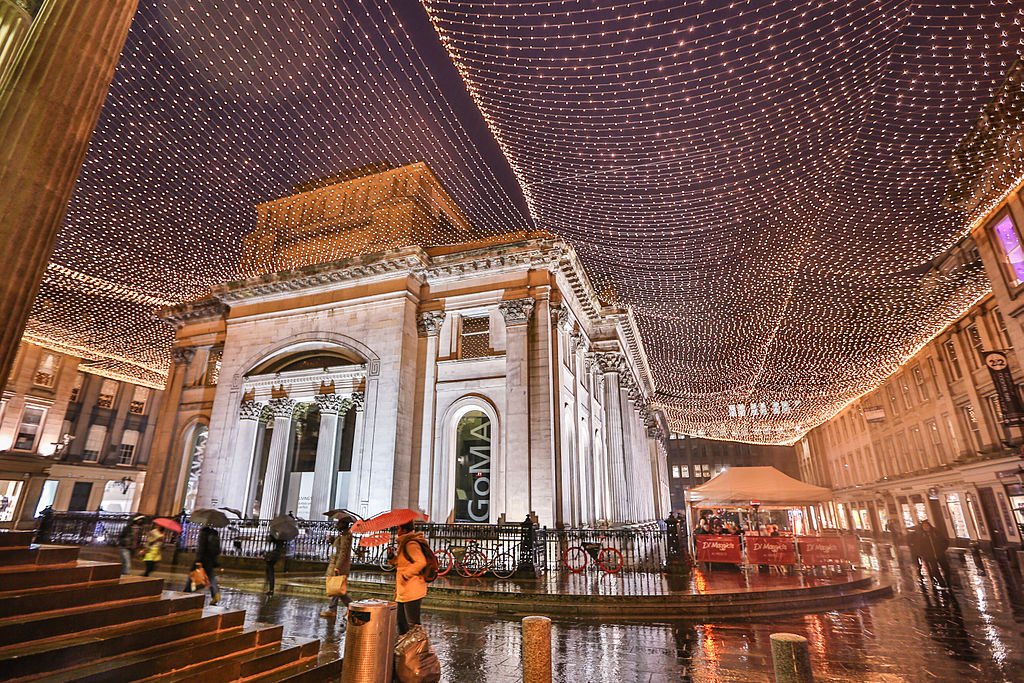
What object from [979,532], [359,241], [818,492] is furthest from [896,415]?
[359,241]

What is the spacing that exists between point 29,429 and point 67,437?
2.02 metres

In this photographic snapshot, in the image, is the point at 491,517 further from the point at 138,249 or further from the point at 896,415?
the point at 896,415

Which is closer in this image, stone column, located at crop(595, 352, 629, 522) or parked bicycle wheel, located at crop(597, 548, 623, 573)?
parked bicycle wheel, located at crop(597, 548, 623, 573)

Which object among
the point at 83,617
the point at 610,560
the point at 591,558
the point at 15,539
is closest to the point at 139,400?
the point at 591,558

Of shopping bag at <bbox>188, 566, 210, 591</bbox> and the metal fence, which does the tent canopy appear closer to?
the metal fence

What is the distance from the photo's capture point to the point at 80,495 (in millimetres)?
35156

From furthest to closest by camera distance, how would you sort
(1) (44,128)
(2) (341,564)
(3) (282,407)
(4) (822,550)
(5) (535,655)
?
(3) (282,407) < (4) (822,550) < (2) (341,564) < (5) (535,655) < (1) (44,128)

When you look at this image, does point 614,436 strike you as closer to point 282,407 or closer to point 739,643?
point 282,407

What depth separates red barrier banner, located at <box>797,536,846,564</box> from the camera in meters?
13.6

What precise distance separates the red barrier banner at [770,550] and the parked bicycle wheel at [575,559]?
4.72 m

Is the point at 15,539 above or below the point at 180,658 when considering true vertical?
above

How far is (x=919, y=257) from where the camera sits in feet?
48.9

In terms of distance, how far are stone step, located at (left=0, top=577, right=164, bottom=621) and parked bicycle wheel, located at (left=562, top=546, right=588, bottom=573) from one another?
11.0 m

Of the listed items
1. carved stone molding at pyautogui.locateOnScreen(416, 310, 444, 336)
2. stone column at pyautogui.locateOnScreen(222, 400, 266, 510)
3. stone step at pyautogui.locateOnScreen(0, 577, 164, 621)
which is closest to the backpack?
stone step at pyautogui.locateOnScreen(0, 577, 164, 621)
